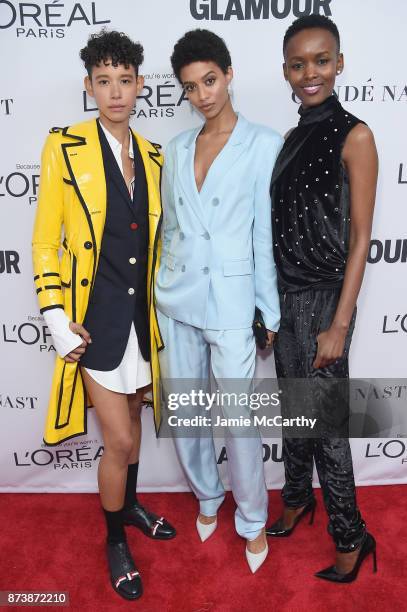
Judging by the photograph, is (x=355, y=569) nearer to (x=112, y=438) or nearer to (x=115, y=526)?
(x=115, y=526)

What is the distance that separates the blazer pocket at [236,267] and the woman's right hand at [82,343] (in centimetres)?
54

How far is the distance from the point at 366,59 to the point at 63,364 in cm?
169

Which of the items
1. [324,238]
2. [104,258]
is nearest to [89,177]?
[104,258]

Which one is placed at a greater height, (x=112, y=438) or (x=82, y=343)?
(x=82, y=343)

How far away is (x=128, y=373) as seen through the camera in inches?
82.4

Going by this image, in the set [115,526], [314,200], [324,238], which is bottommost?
[115,526]

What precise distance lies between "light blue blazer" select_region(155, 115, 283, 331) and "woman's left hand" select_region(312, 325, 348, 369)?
0.20m

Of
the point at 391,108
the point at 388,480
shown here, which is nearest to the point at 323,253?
the point at 391,108

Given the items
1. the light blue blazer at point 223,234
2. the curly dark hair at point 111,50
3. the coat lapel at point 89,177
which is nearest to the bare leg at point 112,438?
the light blue blazer at point 223,234

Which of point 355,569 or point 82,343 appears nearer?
point 82,343

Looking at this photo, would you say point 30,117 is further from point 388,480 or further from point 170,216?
point 388,480

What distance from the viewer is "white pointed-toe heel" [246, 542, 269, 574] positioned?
7.47 ft

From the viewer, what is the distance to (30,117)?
2.34 metres

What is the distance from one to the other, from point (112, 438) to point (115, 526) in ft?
1.41
